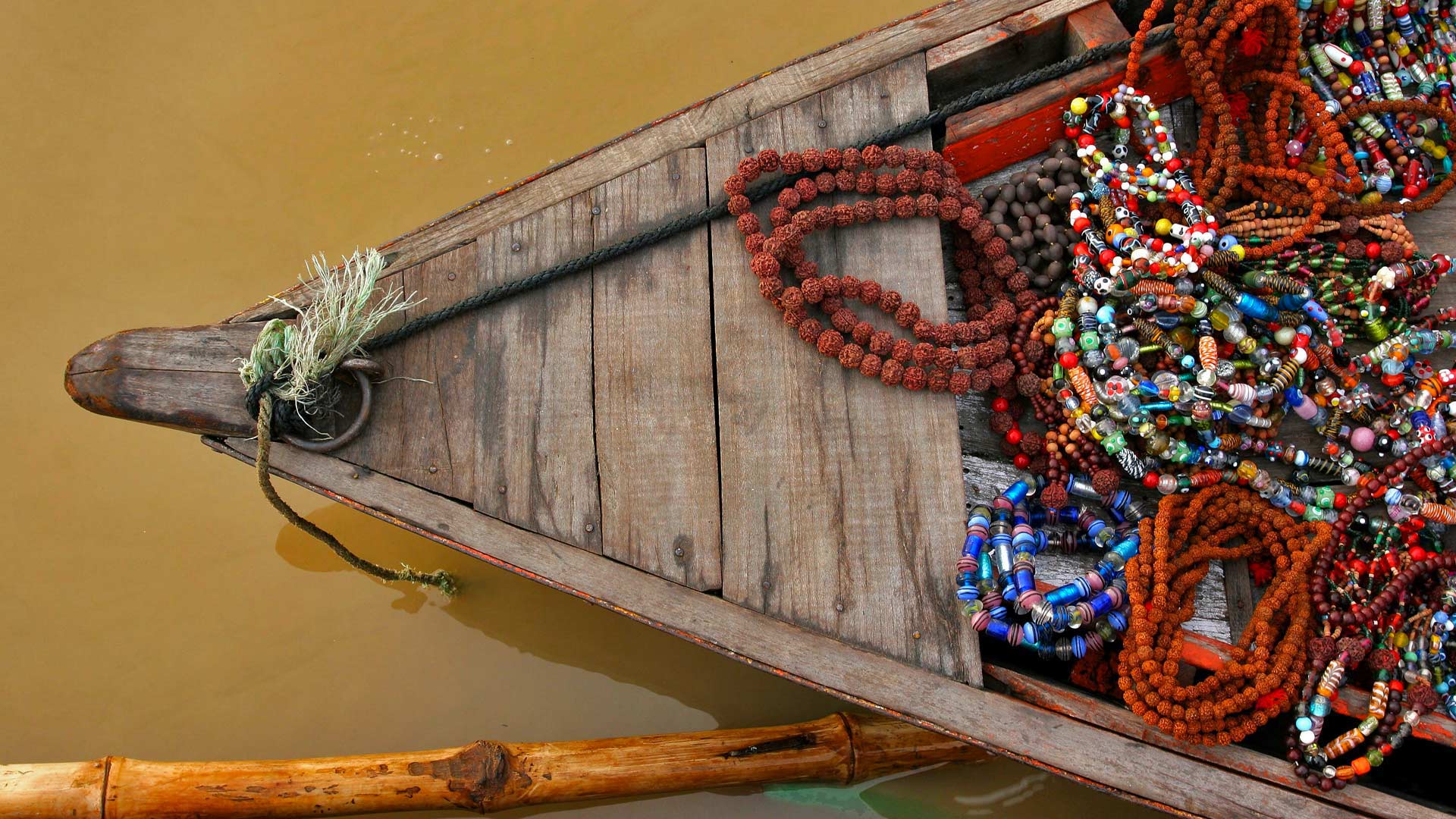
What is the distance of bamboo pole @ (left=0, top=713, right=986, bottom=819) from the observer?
247 centimetres

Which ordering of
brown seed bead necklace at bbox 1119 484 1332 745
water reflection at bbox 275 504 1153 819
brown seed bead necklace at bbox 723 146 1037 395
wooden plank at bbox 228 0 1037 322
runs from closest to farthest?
brown seed bead necklace at bbox 1119 484 1332 745 < brown seed bead necklace at bbox 723 146 1037 395 < wooden plank at bbox 228 0 1037 322 < water reflection at bbox 275 504 1153 819

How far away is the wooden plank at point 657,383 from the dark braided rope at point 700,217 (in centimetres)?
4

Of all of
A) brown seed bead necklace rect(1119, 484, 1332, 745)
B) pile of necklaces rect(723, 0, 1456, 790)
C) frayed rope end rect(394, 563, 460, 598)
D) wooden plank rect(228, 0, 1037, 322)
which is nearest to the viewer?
brown seed bead necklace rect(1119, 484, 1332, 745)

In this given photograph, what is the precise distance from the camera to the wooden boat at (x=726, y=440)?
2.12 m

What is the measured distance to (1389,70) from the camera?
2553mm

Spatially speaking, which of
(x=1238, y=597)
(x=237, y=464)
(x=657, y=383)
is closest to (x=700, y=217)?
(x=657, y=383)

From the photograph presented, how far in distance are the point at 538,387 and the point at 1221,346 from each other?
1.70m

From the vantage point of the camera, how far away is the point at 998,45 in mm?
2506

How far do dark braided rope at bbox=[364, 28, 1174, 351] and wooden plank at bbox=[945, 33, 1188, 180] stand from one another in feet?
0.07

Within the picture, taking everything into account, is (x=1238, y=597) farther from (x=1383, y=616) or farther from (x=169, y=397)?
(x=169, y=397)

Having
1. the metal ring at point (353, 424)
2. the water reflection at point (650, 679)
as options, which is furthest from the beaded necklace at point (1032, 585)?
the metal ring at point (353, 424)

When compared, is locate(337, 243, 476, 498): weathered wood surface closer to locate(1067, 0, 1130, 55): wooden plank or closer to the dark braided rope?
the dark braided rope

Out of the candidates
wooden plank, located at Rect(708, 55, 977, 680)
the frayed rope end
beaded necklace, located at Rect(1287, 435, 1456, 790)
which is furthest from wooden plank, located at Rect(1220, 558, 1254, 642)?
the frayed rope end

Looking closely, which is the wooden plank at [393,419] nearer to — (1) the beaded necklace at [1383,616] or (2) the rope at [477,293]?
(2) the rope at [477,293]
